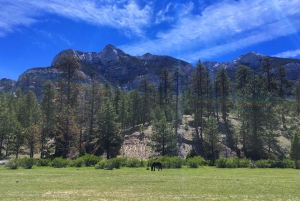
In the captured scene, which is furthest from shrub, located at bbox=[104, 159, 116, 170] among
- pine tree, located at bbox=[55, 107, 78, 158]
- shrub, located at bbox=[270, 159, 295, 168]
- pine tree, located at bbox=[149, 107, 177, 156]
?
shrub, located at bbox=[270, 159, 295, 168]

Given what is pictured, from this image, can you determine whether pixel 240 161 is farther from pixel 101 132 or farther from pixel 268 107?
pixel 101 132

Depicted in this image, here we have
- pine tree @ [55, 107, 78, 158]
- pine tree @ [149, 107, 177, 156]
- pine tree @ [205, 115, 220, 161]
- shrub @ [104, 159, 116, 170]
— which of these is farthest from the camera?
pine tree @ [55, 107, 78, 158]

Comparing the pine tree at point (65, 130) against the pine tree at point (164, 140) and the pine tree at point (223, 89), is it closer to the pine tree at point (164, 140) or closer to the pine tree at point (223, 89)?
the pine tree at point (164, 140)

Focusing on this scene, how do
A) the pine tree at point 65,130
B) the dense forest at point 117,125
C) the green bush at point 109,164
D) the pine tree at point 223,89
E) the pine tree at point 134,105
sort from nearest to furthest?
the green bush at point 109,164 < the pine tree at point 65,130 < the dense forest at point 117,125 < the pine tree at point 223,89 < the pine tree at point 134,105

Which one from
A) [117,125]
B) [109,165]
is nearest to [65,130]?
[117,125]

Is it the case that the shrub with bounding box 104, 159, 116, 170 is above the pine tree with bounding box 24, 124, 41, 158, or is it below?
below

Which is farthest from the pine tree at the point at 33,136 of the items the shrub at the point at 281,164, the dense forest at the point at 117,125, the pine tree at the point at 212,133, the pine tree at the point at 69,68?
the shrub at the point at 281,164

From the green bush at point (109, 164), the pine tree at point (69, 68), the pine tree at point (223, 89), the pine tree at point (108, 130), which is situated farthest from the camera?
the pine tree at point (223, 89)

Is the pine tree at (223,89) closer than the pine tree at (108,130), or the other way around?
the pine tree at (108,130)

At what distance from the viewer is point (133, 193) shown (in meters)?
13.8

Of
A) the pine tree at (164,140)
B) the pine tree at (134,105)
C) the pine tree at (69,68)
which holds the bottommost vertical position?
the pine tree at (164,140)

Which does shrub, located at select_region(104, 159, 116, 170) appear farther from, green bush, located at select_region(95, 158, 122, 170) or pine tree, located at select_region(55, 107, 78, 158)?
pine tree, located at select_region(55, 107, 78, 158)

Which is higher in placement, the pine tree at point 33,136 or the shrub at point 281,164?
the pine tree at point 33,136

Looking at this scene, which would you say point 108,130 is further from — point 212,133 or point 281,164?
point 281,164
